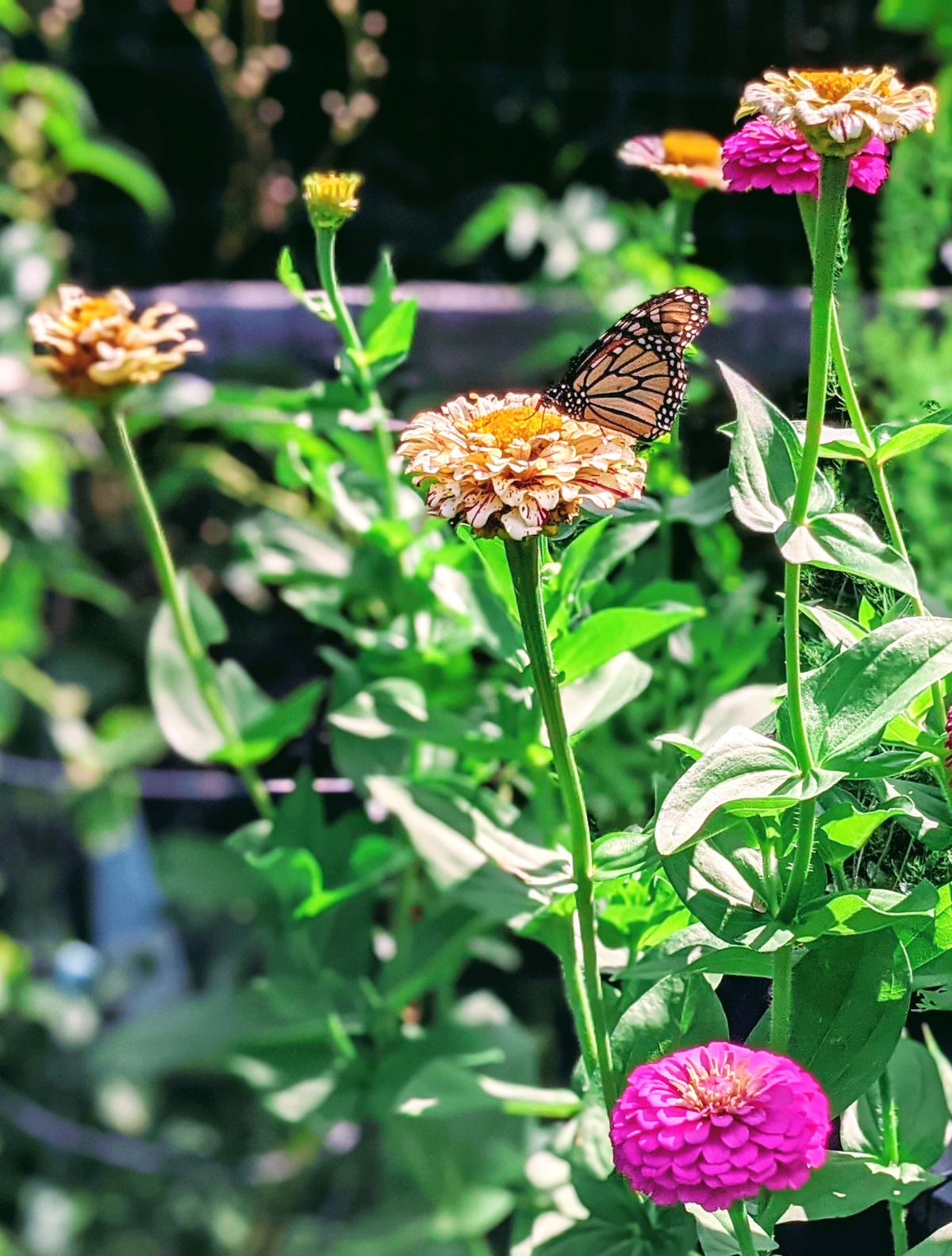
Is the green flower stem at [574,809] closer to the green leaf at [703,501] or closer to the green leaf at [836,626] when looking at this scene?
the green leaf at [836,626]

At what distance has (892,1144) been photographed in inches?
16.8

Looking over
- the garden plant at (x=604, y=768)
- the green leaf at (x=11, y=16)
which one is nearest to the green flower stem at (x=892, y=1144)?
the garden plant at (x=604, y=768)

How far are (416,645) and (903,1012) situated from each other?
0.29 m

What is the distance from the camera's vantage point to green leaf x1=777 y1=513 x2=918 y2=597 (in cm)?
36

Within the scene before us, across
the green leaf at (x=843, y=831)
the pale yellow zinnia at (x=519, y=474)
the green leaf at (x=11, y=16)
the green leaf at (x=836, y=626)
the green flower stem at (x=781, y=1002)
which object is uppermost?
the green leaf at (x=11, y=16)

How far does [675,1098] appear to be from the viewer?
0.34 metres

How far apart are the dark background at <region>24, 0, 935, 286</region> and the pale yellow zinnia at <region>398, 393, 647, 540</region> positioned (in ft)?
3.88

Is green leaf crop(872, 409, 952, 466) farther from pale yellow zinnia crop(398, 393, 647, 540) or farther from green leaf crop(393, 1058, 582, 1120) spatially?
green leaf crop(393, 1058, 582, 1120)

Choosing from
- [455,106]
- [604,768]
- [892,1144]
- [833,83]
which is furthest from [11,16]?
[892,1144]

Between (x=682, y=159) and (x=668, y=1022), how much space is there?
0.33m

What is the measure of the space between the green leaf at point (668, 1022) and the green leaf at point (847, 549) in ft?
0.39

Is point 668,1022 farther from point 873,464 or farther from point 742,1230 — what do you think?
point 873,464

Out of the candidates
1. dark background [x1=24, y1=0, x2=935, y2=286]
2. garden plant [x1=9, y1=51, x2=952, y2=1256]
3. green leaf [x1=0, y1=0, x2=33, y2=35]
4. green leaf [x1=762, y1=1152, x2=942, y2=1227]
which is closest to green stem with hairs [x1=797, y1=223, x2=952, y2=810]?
garden plant [x1=9, y1=51, x2=952, y2=1256]

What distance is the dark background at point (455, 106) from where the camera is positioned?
1535mm
